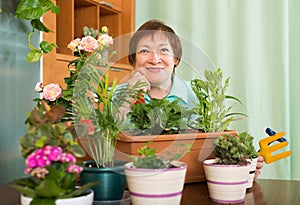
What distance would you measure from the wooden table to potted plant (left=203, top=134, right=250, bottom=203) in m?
0.03

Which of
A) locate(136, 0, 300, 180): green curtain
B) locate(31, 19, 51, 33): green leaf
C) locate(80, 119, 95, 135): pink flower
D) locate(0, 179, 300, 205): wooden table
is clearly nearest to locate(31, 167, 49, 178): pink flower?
locate(80, 119, 95, 135): pink flower

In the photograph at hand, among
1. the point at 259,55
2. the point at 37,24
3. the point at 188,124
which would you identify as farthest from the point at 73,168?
the point at 259,55

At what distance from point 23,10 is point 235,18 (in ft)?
4.37

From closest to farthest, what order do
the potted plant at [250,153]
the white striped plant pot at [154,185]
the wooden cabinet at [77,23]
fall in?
the white striped plant pot at [154,185]
the potted plant at [250,153]
the wooden cabinet at [77,23]

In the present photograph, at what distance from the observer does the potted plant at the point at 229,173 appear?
2.78ft

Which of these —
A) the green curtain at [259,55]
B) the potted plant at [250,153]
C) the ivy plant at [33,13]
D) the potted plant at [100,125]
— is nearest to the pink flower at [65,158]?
the potted plant at [100,125]

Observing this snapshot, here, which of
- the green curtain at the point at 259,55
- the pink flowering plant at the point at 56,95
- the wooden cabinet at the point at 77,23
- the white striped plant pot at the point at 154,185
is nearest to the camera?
the white striped plant pot at the point at 154,185

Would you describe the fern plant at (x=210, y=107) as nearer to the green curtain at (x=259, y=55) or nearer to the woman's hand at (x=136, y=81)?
the woman's hand at (x=136, y=81)

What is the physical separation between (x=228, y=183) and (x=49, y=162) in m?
0.40

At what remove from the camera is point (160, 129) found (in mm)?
993

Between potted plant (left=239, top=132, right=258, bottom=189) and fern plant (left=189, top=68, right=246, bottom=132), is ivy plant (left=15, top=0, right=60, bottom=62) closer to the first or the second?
fern plant (left=189, top=68, right=246, bottom=132)

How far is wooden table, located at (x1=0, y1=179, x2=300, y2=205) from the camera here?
0.86 meters

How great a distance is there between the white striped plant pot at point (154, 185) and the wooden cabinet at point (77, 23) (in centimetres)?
107

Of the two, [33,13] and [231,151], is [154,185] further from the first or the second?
[33,13]
